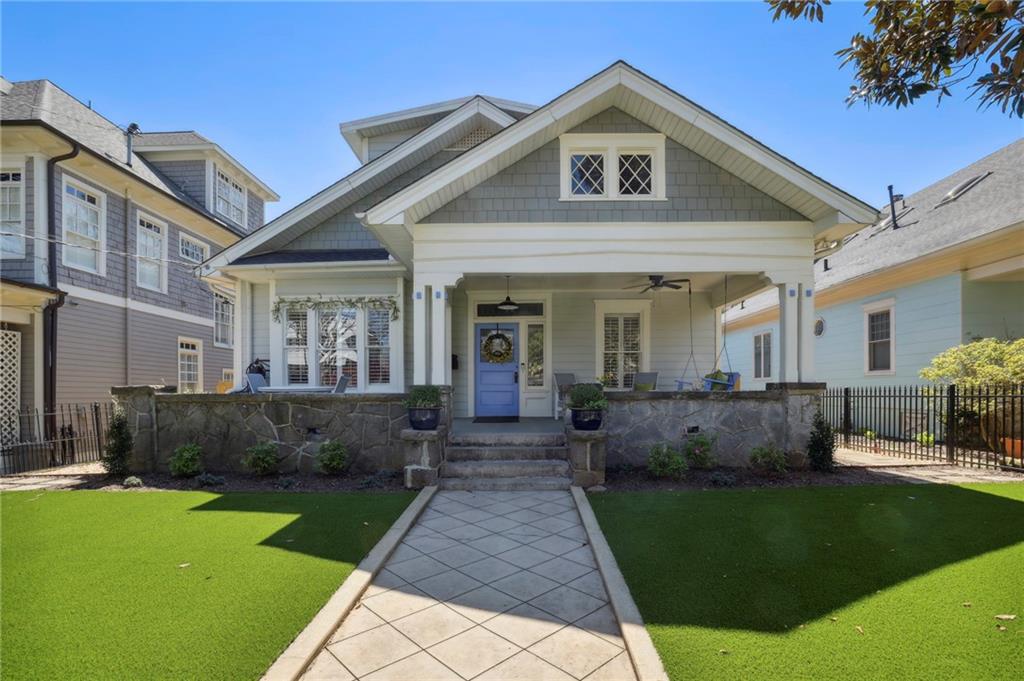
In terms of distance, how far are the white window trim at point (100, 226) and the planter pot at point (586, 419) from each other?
1100cm

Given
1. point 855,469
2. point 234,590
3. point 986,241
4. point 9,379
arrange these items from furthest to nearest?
1. point 9,379
2. point 986,241
3. point 855,469
4. point 234,590

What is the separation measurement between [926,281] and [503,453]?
9.79 meters

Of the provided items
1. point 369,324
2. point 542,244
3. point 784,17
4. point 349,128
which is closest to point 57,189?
point 349,128

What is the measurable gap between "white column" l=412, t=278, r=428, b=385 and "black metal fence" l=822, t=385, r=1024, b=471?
6739 mm

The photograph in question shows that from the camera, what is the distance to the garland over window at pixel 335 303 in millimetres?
10320

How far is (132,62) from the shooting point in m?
9.45

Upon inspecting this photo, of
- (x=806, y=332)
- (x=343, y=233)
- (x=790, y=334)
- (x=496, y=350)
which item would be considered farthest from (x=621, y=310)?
(x=343, y=233)

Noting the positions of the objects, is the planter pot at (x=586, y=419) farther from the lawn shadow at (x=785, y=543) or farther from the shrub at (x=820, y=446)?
the shrub at (x=820, y=446)

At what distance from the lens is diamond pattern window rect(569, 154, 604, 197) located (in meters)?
7.84

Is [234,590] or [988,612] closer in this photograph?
[988,612]

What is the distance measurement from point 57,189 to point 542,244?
10454 mm

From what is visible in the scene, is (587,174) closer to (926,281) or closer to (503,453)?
(503,453)

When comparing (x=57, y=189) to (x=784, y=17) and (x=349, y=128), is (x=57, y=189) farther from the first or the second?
(x=784, y=17)

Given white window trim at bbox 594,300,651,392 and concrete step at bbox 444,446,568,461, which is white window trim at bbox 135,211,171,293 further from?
white window trim at bbox 594,300,651,392
